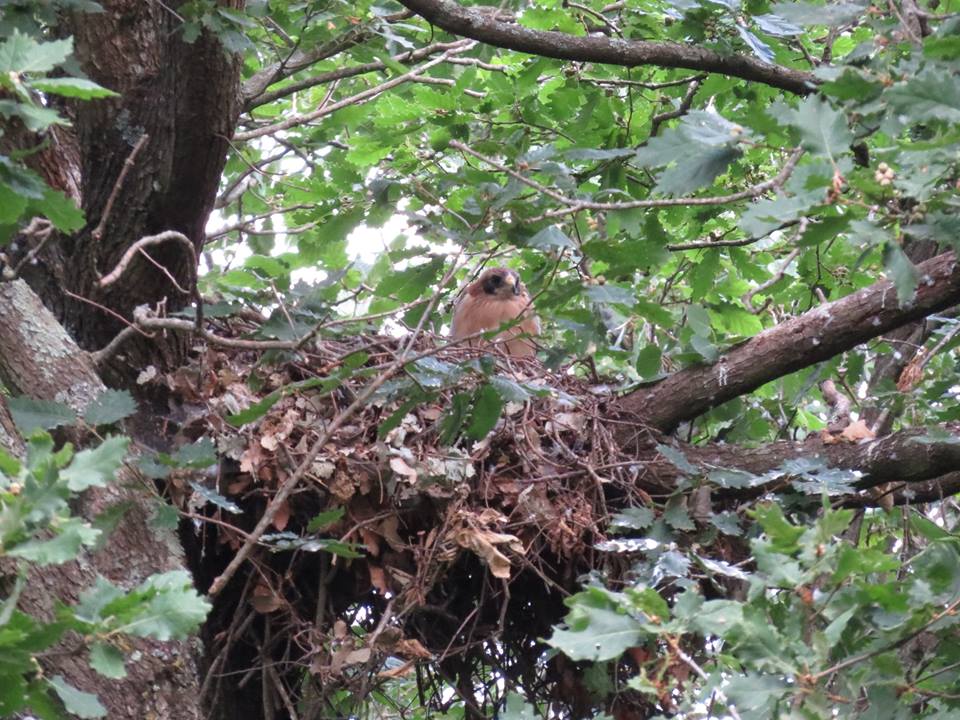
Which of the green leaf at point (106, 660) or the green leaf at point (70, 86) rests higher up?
the green leaf at point (70, 86)

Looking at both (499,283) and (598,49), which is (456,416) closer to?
(598,49)

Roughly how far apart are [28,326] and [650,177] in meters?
2.32

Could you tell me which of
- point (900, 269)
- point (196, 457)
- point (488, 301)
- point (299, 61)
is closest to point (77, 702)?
point (196, 457)

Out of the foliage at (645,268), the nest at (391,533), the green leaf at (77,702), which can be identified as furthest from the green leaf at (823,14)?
the green leaf at (77,702)

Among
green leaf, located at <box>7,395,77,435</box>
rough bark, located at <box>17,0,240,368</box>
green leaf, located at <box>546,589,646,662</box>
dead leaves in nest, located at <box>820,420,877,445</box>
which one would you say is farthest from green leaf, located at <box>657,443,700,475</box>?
green leaf, located at <box>7,395,77,435</box>

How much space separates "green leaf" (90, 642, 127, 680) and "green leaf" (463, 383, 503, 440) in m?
1.31

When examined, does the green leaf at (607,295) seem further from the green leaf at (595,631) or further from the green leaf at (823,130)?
the green leaf at (595,631)

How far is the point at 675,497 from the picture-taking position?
13.2 ft

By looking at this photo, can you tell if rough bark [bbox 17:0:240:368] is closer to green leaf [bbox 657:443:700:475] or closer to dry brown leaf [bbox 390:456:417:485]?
dry brown leaf [bbox 390:456:417:485]

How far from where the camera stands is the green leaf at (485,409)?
334cm

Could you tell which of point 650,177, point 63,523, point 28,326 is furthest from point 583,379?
point 63,523

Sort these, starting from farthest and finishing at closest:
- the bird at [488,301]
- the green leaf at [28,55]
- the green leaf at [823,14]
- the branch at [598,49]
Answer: the bird at [488,301] → the branch at [598,49] → the green leaf at [823,14] → the green leaf at [28,55]

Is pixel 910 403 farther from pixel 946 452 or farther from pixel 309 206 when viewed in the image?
pixel 309 206

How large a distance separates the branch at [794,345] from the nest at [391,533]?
24 centimetres
